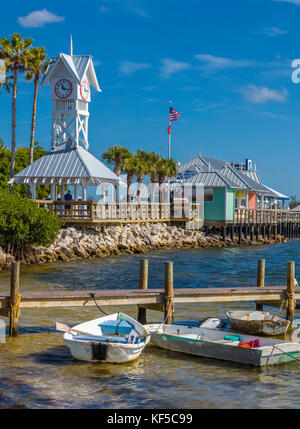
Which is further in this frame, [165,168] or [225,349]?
[165,168]

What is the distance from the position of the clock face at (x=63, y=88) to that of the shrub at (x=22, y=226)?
12.2 metres

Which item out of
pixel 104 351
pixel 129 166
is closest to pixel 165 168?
pixel 129 166

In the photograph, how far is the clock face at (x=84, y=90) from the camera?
43.3 meters

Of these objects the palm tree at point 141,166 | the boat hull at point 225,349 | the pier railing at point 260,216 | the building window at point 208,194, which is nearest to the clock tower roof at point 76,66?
the palm tree at point 141,166

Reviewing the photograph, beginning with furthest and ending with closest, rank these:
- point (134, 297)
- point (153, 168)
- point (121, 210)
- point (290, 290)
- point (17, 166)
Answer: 1. point (153, 168)
2. point (17, 166)
3. point (121, 210)
4. point (290, 290)
5. point (134, 297)

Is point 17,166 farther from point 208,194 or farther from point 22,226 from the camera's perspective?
point 22,226

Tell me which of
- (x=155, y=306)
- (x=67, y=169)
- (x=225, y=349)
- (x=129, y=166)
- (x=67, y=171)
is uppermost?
(x=129, y=166)

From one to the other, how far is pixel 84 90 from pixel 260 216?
26101 millimetres

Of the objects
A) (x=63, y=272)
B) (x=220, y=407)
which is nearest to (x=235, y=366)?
(x=220, y=407)

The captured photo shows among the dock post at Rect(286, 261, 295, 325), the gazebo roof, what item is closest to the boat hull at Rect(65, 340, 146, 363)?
the dock post at Rect(286, 261, 295, 325)

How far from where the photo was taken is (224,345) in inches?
544

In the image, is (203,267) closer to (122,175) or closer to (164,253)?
(164,253)

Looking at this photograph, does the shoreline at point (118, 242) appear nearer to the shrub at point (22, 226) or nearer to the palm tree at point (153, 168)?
the shrub at point (22, 226)

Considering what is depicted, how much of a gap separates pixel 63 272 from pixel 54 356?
16.8 metres
